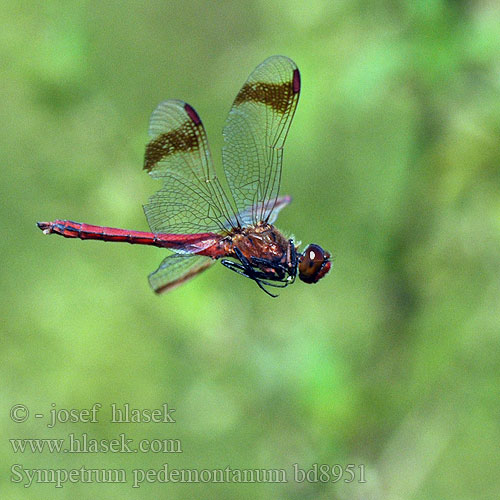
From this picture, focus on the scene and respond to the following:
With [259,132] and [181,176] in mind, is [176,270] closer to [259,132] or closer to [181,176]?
[181,176]

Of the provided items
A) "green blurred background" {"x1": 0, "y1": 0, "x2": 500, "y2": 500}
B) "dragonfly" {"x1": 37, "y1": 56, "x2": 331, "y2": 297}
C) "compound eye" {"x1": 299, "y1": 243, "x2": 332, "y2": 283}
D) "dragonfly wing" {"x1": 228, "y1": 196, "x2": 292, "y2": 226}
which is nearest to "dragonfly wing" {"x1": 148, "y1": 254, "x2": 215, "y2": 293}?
"dragonfly" {"x1": 37, "y1": 56, "x2": 331, "y2": 297}

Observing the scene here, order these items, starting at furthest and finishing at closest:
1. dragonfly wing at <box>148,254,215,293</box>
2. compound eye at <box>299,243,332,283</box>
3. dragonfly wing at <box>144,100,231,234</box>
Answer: compound eye at <box>299,243,332,283</box> < dragonfly wing at <box>144,100,231,234</box> < dragonfly wing at <box>148,254,215,293</box>

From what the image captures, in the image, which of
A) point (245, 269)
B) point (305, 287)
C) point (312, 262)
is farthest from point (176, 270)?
point (305, 287)

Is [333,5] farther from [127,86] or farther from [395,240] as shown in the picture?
[127,86]

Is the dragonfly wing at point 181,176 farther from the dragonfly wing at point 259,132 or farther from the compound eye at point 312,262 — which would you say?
the compound eye at point 312,262

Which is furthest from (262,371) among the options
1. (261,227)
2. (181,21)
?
(181,21)

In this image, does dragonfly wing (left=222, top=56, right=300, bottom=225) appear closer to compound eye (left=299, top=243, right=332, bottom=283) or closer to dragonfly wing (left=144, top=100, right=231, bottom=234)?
dragonfly wing (left=144, top=100, right=231, bottom=234)

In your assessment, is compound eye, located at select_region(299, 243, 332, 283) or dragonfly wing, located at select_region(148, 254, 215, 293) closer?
dragonfly wing, located at select_region(148, 254, 215, 293)
